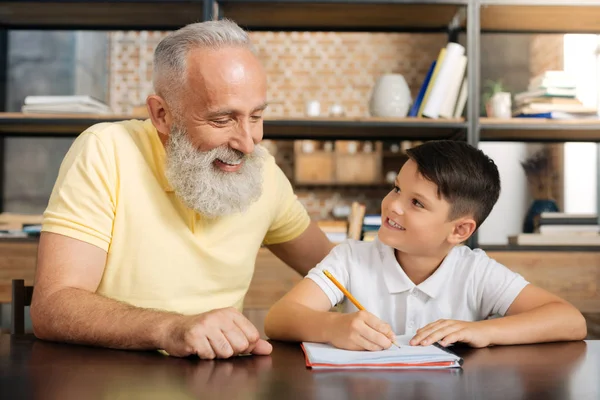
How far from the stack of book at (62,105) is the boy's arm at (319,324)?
1469mm

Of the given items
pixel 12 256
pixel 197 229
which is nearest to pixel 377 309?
pixel 197 229

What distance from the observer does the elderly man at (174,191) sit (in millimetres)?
1240

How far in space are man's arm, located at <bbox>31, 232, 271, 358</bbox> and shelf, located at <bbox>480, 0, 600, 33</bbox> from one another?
1815 millimetres

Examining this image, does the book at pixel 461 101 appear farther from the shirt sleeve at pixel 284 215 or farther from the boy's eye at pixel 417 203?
the boy's eye at pixel 417 203

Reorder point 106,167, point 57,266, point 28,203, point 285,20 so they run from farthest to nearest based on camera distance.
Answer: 1. point 28,203
2. point 285,20
3. point 106,167
4. point 57,266

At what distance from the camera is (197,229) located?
1.39 m

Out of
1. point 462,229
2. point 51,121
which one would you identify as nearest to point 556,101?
point 462,229

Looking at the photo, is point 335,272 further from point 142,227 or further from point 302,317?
point 142,227

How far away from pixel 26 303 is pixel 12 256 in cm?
102

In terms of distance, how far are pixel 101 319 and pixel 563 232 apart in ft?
6.40

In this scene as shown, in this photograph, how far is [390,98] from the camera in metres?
2.49

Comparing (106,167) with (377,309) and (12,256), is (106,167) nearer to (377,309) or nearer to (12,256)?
(377,309)

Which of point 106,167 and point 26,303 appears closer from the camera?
point 106,167

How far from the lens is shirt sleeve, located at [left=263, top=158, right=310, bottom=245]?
1568 millimetres
